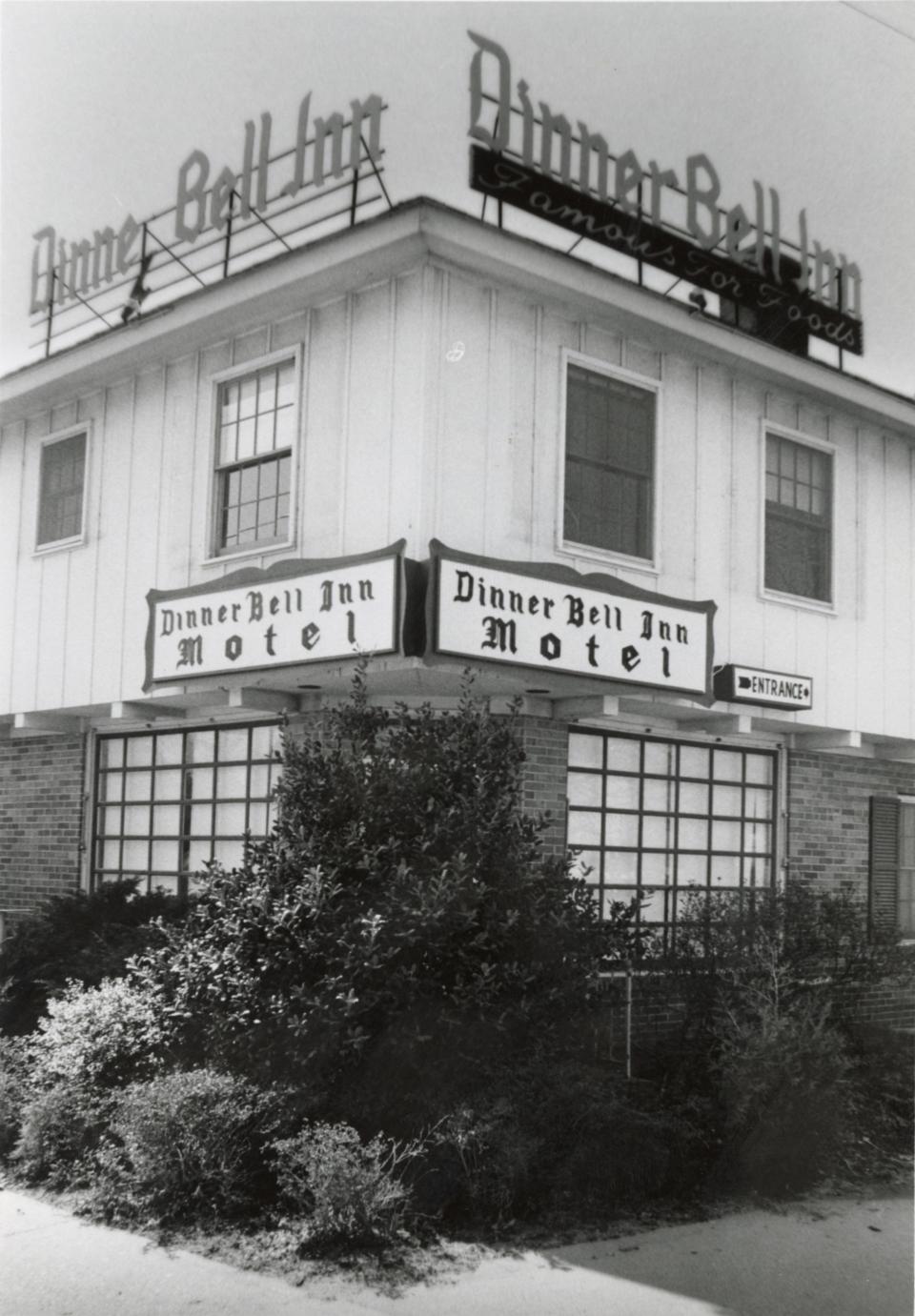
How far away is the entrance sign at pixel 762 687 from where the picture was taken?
9.85 m

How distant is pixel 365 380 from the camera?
8656 mm

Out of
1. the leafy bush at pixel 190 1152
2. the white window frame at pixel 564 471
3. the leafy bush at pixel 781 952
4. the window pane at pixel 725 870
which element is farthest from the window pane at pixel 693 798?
the leafy bush at pixel 190 1152

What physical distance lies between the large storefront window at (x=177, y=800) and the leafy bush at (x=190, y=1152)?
3.55 m

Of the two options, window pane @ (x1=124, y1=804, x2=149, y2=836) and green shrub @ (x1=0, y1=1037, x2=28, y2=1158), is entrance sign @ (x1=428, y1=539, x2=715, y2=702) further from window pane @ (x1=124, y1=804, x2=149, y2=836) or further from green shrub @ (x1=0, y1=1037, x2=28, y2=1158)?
window pane @ (x1=124, y1=804, x2=149, y2=836)

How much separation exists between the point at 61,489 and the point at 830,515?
6.93m

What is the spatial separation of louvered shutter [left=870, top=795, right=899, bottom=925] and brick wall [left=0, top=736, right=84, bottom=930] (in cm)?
743

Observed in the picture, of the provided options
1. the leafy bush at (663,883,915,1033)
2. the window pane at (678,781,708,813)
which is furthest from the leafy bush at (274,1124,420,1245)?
the window pane at (678,781,708,813)

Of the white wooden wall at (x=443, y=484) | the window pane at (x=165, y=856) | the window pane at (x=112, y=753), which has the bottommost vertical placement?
the window pane at (x=165, y=856)

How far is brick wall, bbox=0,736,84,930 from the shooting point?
11.9 metres

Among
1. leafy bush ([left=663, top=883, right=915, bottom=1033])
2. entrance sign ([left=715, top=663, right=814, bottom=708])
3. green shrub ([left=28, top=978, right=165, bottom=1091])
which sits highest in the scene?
entrance sign ([left=715, top=663, right=814, bottom=708])

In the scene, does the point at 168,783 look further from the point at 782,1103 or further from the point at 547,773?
the point at 782,1103

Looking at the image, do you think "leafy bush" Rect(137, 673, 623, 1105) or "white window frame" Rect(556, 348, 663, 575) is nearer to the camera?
"leafy bush" Rect(137, 673, 623, 1105)

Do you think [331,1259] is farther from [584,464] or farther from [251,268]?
[251,268]

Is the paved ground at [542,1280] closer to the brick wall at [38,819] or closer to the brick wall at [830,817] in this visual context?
the brick wall at [830,817]
